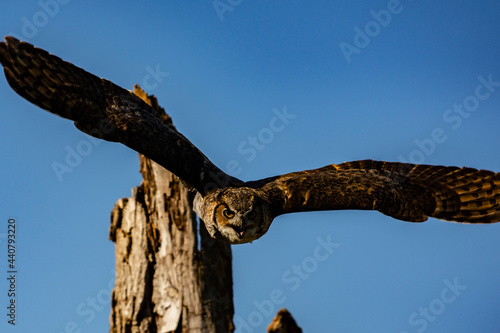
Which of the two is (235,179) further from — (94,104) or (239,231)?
(94,104)

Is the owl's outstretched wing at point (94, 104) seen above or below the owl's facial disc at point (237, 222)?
above

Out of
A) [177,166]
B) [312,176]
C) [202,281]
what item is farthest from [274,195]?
[202,281]

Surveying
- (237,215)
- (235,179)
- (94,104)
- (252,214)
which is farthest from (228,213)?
(94,104)

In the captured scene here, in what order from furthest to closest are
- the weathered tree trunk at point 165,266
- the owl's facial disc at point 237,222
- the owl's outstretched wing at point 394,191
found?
1. the weathered tree trunk at point 165,266
2. the owl's outstretched wing at point 394,191
3. the owl's facial disc at point 237,222

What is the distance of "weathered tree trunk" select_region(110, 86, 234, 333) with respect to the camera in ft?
28.7

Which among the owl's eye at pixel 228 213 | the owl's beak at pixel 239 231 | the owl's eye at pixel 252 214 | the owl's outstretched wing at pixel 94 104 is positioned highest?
the owl's outstretched wing at pixel 94 104

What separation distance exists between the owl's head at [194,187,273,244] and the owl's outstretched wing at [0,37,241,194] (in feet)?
1.51

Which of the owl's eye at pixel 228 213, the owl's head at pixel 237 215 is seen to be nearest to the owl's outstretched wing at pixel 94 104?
the owl's head at pixel 237 215

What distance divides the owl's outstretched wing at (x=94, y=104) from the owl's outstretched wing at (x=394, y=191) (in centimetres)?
102

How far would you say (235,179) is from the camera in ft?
26.8

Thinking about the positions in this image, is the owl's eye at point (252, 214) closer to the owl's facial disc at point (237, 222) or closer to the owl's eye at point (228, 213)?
the owl's facial disc at point (237, 222)

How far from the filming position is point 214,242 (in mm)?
9070

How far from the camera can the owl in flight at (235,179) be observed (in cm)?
726

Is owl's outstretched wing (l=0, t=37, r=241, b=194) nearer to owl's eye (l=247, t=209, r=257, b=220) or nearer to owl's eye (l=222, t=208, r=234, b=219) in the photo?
owl's eye (l=222, t=208, r=234, b=219)
